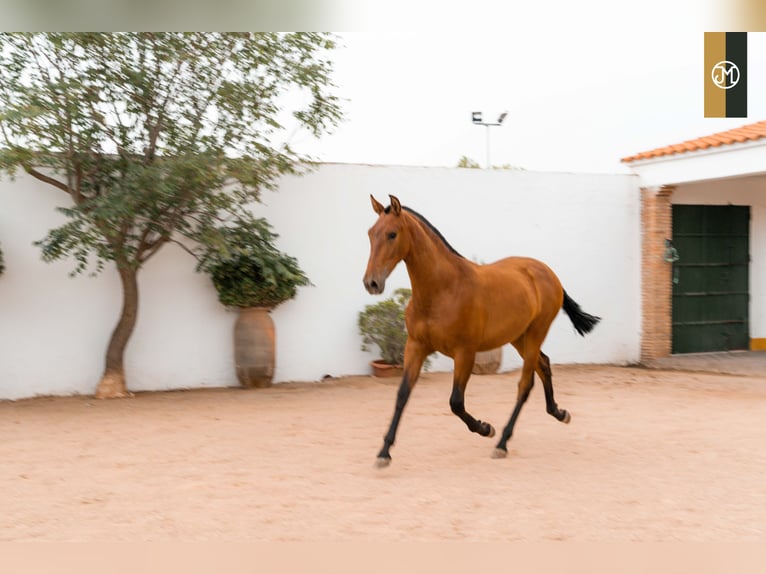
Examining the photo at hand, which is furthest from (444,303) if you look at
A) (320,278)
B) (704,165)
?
(704,165)

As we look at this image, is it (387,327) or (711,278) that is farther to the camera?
(711,278)

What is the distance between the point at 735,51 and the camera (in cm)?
1163

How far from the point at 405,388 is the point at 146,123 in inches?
186

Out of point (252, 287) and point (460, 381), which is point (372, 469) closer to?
point (460, 381)

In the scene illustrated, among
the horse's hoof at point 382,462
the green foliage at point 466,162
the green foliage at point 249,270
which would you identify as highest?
the green foliage at point 466,162

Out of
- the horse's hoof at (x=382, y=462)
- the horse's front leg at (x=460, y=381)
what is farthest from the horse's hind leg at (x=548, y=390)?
the horse's hoof at (x=382, y=462)

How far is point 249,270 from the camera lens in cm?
Answer: 913

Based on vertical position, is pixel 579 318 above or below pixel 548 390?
above

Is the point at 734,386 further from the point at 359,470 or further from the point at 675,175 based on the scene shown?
the point at 359,470

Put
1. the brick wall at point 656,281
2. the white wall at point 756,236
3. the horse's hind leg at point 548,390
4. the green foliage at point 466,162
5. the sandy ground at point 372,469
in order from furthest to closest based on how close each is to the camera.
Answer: the green foliage at point 466,162 < the white wall at point 756,236 < the brick wall at point 656,281 < the horse's hind leg at point 548,390 < the sandy ground at point 372,469

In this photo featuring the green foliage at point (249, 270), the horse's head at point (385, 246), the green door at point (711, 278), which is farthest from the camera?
the green door at point (711, 278)

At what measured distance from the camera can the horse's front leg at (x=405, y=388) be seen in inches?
209

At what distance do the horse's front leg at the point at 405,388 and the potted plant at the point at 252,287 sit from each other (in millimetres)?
3772

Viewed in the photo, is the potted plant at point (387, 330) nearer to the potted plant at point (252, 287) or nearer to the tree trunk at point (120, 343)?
the potted plant at point (252, 287)
